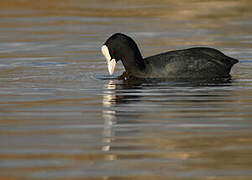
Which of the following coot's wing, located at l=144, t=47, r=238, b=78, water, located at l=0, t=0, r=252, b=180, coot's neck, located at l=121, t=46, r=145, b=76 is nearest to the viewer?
water, located at l=0, t=0, r=252, b=180

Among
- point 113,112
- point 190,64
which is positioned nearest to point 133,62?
point 190,64

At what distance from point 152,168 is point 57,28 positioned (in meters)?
11.1

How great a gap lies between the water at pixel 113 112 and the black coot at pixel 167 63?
0.26 m

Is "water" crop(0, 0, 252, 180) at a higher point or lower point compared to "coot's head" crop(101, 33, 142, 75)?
lower

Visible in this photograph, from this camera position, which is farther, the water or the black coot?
the black coot

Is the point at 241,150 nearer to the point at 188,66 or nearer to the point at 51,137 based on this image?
the point at 51,137

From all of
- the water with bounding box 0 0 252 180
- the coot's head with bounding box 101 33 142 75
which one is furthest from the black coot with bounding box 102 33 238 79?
the water with bounding box 0 0 252 180

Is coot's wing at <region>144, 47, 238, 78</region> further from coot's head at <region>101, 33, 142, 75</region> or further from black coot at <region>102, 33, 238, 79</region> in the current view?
coot's head at <region>101, 33, 142, 75</region>

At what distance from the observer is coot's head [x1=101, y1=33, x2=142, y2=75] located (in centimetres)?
1064

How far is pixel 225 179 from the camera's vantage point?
500cm

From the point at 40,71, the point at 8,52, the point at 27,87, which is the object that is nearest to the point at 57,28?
the point at 8,52

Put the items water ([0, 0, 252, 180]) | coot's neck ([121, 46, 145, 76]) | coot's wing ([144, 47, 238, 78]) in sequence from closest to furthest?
1. water ([0, 0, 252, 180])
2. coot's wing ([144, 47, 238, 78])
3. coot's neck ([121, 46, 145, 76])

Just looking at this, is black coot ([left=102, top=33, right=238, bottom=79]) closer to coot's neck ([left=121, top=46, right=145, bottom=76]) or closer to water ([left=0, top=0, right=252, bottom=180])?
coot's neck ([left=121, top=46, right=145, bottom=76])

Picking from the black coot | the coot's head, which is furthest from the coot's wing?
the coot's head
